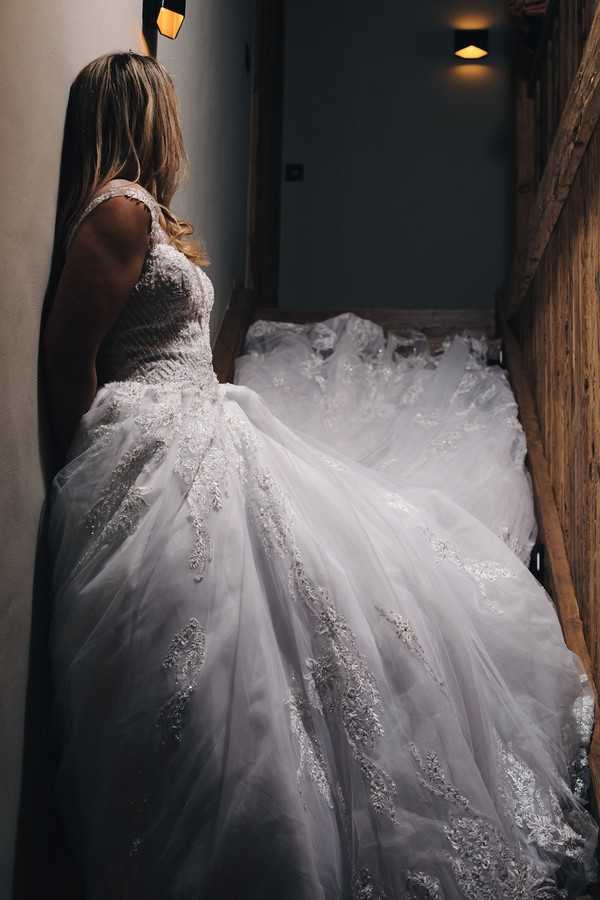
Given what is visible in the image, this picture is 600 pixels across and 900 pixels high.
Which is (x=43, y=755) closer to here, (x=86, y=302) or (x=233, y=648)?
(x=233, y=648)

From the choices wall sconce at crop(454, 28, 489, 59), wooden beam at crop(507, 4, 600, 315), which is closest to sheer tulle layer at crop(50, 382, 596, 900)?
wooden beam at crop(507, 4, 600, 315)

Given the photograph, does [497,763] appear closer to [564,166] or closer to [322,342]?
[564,166]

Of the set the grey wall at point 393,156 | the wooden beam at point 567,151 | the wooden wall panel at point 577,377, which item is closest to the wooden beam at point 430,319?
the wooden beam at point 567,151

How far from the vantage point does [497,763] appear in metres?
1.88

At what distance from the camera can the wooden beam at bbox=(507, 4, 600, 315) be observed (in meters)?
2.31

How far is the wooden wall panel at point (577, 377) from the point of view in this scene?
7.64ft

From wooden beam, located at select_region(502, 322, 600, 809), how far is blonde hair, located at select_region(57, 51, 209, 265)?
132 cm

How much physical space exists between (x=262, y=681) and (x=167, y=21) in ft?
5.98

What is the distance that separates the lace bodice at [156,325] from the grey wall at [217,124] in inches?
44.3

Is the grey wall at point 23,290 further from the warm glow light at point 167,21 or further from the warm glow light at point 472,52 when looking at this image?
the warm glow light at point 472,52

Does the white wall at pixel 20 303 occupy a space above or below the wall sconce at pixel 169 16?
below

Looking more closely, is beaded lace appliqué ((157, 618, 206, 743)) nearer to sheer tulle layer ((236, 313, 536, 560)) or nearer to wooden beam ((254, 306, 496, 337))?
sheer tulle layer ((236, 313, 536, 560))

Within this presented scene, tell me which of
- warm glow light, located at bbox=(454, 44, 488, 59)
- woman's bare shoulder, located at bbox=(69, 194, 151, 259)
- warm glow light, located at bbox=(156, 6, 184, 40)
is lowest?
woman's bare shoulder, located at bbox=(69, 194, 151, 259)

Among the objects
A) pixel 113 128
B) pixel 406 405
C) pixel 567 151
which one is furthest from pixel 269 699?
pixel 406 405
